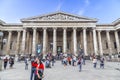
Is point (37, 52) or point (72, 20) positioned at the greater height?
point (72, 20)

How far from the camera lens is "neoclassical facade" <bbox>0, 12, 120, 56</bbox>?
34.8 metres

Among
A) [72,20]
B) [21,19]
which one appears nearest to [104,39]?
[72,20]

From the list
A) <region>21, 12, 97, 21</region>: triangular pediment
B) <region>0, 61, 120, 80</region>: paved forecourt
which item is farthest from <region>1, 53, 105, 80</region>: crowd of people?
<region>21, 12, 97, 21</region>: triangular pediment

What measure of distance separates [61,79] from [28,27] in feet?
92.5

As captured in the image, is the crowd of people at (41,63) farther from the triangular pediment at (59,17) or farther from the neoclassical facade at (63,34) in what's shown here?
the triangular pediment at (59,17)

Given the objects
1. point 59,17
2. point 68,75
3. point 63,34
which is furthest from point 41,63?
point 59,17

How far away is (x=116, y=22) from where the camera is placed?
3738 cm

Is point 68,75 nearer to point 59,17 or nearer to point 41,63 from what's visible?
point 41,63

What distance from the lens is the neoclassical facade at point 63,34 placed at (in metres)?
34.8

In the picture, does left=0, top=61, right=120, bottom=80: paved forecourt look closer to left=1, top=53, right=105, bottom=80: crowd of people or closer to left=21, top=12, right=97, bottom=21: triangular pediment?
left=1, top=53, right=105, bottom=80: crowd of people

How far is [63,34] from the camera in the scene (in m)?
35.5

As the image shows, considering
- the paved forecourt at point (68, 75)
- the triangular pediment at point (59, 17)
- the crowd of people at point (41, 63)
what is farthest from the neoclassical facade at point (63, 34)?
the paved forecourt at point (68, 75)

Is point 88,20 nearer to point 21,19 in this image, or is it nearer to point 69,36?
point 69,36

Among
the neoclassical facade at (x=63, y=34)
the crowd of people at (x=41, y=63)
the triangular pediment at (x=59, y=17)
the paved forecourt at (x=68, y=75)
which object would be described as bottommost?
the paved forecourt at (x=68, y=75)
